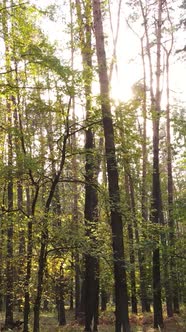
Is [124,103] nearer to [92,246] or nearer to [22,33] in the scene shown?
[22,33]

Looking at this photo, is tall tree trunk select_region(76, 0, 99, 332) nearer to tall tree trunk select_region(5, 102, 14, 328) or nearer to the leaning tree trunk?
the leaning tree trunk


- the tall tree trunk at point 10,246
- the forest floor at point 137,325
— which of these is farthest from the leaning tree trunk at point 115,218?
the forest floor at point 137,325

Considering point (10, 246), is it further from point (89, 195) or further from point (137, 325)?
point (137, 325)

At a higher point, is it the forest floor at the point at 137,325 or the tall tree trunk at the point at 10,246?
the tall tree trunk at the point at 10,246

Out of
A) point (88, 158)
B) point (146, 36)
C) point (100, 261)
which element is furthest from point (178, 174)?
point (88, 158)

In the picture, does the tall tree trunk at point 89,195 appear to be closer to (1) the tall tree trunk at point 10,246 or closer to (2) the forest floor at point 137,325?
(1) the tall tree trunk at point 10,246

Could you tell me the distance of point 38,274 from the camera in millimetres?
10094

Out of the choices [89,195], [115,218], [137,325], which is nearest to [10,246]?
[89,195]

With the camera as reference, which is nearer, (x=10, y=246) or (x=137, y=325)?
(x=10, y=246)

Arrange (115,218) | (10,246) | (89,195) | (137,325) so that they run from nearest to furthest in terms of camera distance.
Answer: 1. (115,218)
2. (10,246)
3. (89,195)
4. (137,325)

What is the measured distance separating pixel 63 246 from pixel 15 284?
250cm

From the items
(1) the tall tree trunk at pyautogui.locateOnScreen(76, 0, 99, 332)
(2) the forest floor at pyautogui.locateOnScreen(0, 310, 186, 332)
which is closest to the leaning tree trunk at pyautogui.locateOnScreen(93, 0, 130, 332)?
(1) the tall tree trunk at pyautogui.locateOnScreen(76, 0, 99, 332)

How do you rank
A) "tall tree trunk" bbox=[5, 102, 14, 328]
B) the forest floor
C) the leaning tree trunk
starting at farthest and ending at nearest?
the forest floor < "tall tree trunk" bbox=[5, 102, 14, 328] < the leaning tree trunk

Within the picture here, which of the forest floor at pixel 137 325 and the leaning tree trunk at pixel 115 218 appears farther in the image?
the forest floor at pixel 137 325
